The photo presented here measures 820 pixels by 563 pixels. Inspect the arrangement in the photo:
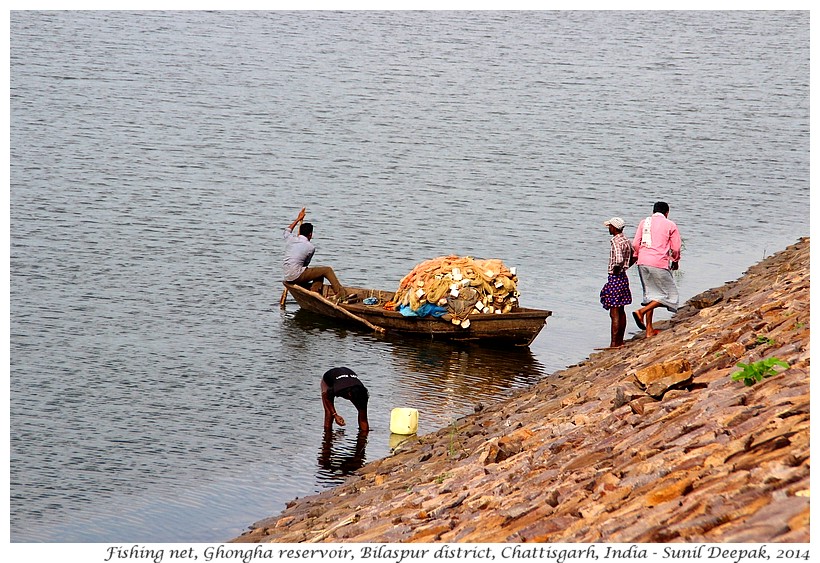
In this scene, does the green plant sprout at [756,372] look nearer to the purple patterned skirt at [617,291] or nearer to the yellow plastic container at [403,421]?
the yellow plastic container at [403,421]

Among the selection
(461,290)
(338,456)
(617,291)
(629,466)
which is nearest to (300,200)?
(461,290)

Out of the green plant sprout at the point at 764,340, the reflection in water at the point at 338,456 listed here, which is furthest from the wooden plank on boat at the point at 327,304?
the green plant sprout at the point at 764,340

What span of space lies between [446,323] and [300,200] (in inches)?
502

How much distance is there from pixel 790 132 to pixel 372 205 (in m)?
18.3

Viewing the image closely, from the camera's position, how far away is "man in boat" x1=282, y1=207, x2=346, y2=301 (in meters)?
21.4

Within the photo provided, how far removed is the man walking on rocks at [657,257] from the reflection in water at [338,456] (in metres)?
4.41

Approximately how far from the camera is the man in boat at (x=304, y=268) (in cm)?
2139

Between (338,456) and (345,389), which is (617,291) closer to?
(345,389)

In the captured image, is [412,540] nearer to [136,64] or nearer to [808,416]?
[808,416]

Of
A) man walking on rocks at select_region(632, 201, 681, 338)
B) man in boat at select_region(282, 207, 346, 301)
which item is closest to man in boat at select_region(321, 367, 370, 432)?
man walking on rocks at select_region(632, 201, 681, 338)

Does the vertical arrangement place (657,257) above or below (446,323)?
above

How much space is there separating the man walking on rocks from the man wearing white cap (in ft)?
0.71

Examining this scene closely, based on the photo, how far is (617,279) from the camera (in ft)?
54.7

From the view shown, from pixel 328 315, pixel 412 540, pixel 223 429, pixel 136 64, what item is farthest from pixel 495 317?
pixel 136 64
